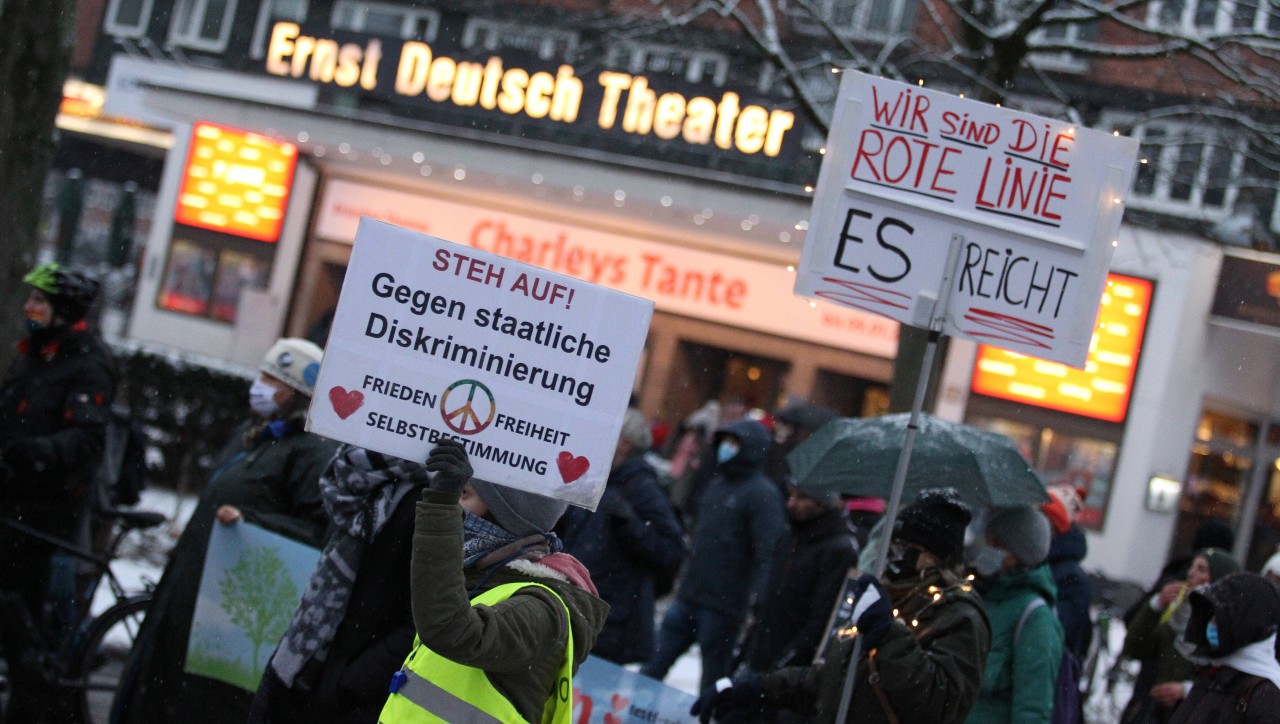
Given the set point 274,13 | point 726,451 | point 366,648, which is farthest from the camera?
point 274,13

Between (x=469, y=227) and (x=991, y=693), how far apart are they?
15.9 m

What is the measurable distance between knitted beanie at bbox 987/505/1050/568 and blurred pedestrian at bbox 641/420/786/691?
2.51 m

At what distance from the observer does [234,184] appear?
21.1 m

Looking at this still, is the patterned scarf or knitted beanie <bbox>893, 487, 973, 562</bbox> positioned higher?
knitted beanie <bbox>893, 487, 973, 562</bbox>

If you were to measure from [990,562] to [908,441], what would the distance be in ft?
2.36

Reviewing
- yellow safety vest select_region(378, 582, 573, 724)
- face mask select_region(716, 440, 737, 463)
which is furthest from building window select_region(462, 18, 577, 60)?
yellow safety vest select_region(378, 582, 573, 724)

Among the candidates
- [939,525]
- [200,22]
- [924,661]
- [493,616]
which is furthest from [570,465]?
[200,22]

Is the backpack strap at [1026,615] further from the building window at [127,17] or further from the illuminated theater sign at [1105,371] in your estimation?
the building window at [127,17]

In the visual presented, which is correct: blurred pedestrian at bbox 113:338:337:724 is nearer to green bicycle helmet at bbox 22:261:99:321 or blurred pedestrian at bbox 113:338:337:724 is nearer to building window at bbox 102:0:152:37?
green bicycle helmet at bbox 22:261:99:321

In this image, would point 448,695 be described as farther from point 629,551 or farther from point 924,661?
point 629,551

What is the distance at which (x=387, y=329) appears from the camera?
3066 mm

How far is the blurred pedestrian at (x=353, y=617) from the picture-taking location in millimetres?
3623

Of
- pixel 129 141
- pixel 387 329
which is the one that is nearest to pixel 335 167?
pixel 129 141

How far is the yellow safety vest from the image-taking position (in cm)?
282
